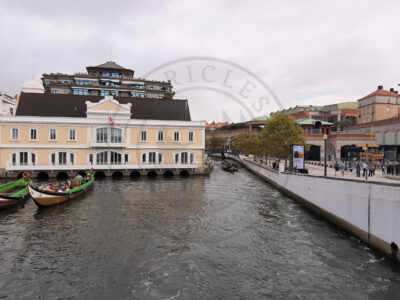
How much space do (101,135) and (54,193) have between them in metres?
24.6

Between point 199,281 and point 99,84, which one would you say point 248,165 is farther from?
point 199,281

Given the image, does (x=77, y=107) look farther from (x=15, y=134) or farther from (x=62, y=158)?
(x=15, y=134)

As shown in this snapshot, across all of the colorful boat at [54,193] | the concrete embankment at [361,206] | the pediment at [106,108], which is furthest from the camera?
the pediment at [106,108]

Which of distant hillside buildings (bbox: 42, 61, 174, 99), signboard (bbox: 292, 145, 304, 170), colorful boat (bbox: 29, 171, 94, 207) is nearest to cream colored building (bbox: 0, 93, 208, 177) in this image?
colorful boat (bbox: 29, 171, 94, 207)

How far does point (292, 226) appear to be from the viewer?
25344 mm

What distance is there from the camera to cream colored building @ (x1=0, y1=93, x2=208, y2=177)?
51.4 metres

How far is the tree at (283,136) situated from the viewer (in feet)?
172

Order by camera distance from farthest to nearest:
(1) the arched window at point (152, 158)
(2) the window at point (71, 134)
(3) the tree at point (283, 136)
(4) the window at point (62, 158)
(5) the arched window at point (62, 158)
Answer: (1) the arched window at point (152, 158)
(2) the window at point (71, 134)
(4) the window at point (62, 158)
(5) the arched window at point (62, 158)
(3) the tree at point (283, 136)

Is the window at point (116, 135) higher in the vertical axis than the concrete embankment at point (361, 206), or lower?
higher

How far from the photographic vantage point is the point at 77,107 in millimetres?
58969

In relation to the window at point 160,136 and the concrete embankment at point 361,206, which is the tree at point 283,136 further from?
the concrete embankment at point 361,206

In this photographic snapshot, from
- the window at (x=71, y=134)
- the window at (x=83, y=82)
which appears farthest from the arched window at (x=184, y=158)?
the window at (x=83, y=82)

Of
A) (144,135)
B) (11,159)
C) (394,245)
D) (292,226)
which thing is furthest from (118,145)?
(394,245)

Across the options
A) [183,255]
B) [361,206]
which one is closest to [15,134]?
[183,255]
